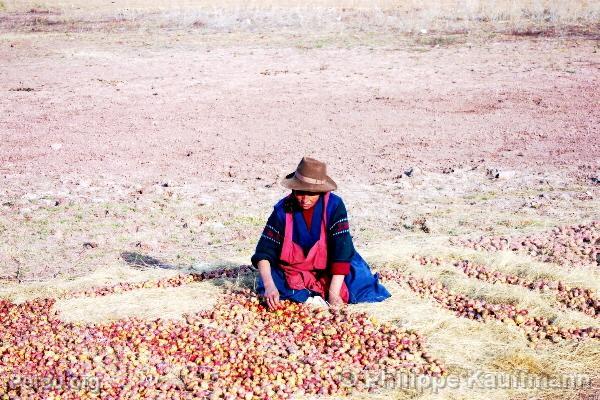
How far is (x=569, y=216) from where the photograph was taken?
6828mm

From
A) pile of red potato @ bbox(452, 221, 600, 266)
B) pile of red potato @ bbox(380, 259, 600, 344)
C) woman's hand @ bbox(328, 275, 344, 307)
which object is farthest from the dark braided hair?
pile of red potato @ bbox(452, 221, 600, 266)

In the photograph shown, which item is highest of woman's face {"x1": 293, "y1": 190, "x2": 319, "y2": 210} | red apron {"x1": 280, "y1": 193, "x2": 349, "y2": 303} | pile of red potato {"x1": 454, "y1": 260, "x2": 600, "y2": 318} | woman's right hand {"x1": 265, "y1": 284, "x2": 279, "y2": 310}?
woman's face {"x1": 293, "y1": 190, "x2": 319, "y2": 210}

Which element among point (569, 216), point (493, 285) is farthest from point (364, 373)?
point (569, 216)

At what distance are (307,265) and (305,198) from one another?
56 centimetres

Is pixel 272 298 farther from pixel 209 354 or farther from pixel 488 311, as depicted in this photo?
pixel 488 311

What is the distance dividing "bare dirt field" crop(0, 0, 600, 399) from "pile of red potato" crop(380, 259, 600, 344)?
0.03 metres

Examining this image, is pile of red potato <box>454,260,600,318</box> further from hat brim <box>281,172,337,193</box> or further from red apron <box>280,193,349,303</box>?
hat brim <box>281,172,337,193</box>

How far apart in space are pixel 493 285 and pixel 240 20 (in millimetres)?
19683

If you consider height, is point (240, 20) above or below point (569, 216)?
above

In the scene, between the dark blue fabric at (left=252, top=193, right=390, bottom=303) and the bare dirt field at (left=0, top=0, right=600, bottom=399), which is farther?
the bare dirt field at (left=0, top=0, right=600, bottom=399)

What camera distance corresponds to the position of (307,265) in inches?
183

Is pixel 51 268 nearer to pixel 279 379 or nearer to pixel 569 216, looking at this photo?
pixel 279 379

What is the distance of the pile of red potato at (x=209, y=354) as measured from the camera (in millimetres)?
3699

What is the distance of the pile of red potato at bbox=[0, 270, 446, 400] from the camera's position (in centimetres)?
370
